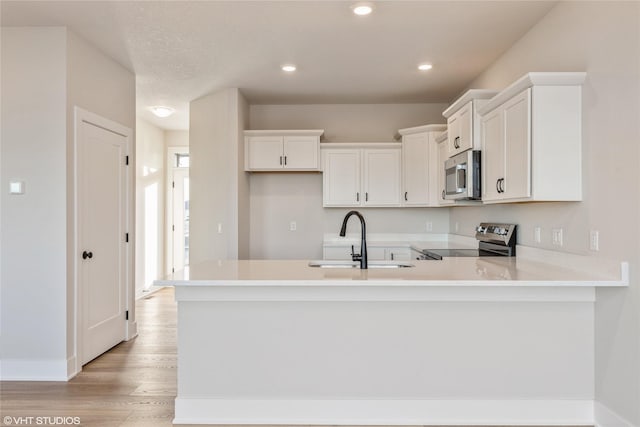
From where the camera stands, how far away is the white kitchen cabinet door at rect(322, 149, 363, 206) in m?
5.16

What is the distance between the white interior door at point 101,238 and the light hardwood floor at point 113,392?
0.24 m

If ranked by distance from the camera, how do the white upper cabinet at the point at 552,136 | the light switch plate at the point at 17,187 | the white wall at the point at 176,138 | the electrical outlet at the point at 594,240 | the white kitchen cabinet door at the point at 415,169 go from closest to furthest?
the electrical outlet at the point at 594,240 → the white upper cabinet at the point at 552,136 → the light switch plate at the point at 17,187 → the white kitchen cabinet door at the point at 415,169 → the white wall at the point at 176,138

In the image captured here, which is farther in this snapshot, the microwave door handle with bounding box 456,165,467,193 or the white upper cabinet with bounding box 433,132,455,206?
the white upper cabinet with bounding box 433,132,455,206

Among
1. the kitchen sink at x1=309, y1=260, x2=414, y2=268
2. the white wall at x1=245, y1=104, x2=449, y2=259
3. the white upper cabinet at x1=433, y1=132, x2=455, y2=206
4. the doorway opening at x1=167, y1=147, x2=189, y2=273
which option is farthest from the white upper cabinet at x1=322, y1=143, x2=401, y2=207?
the doorway opening at x1=167, y1=147, x2=189, y2=273

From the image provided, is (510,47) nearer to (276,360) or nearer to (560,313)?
(560,313)

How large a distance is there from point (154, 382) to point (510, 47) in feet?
12.6

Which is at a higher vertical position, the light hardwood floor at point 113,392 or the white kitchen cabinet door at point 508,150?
the white kitchen cabinet door at point 508,150

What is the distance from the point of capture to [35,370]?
3174mm

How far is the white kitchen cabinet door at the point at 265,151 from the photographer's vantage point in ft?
16.7

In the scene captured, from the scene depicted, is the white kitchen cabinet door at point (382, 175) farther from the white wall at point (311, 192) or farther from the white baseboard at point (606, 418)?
the white baseboard at point (606, 418)

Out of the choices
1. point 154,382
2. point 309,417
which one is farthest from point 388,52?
point 154,382

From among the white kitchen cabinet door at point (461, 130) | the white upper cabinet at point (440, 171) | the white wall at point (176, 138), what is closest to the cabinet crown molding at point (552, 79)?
the white kitchen cabinet door at point (461, 130)

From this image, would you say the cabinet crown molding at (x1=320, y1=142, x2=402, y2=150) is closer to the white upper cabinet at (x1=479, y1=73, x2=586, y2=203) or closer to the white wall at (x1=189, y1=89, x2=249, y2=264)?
the white wall at (x1=189, y1=89, x2=249, y2=264)

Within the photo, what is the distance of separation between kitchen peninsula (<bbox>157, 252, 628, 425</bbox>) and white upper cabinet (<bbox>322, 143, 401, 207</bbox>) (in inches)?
107
